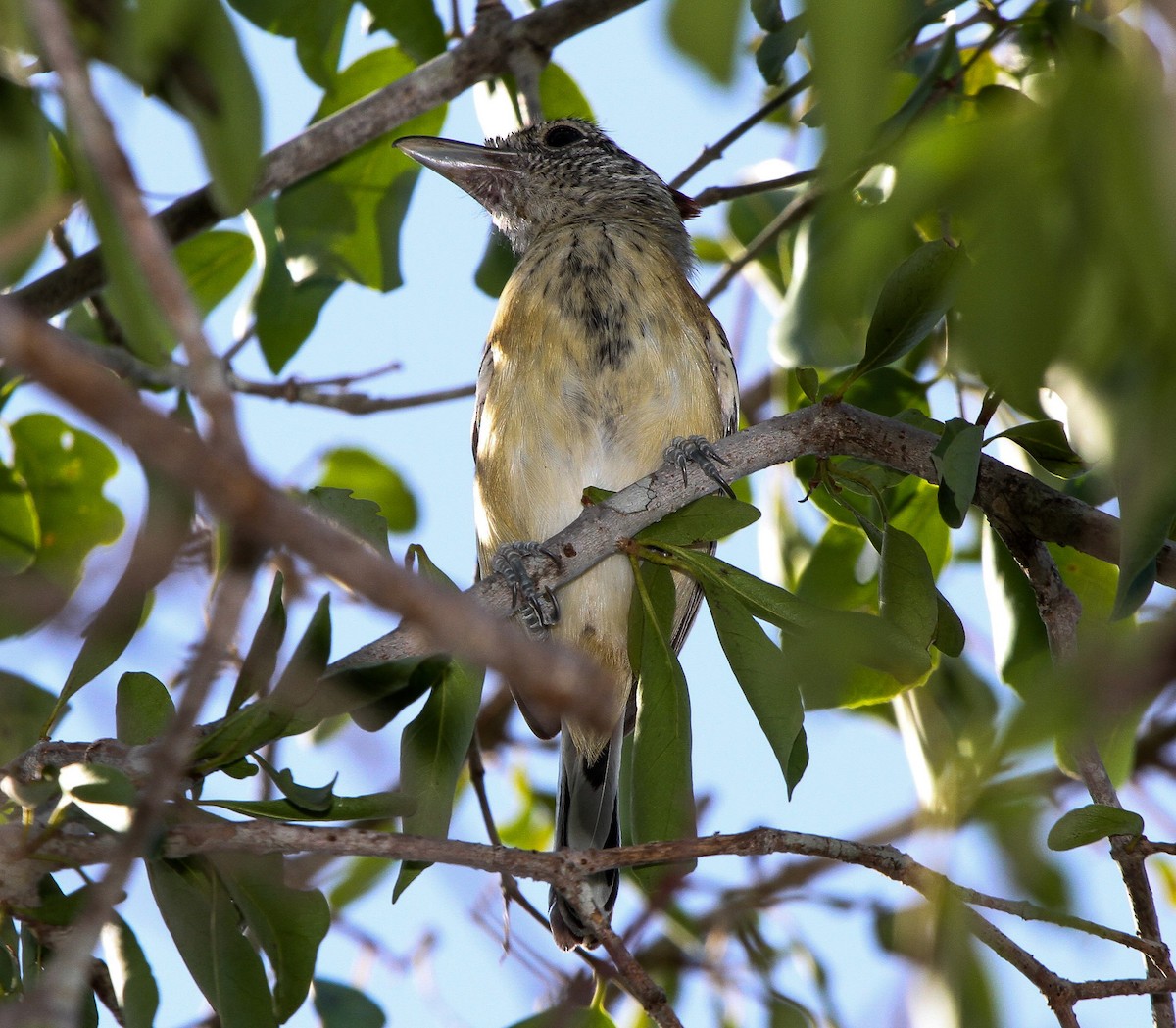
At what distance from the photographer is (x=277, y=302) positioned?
12.7 feet

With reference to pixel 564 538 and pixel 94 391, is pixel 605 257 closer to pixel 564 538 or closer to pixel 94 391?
pixel 564 538

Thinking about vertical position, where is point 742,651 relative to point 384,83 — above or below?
below

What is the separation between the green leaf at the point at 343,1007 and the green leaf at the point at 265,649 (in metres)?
0.91

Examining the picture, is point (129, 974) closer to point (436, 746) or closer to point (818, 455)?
point (436, 746)

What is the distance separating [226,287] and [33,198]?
8.52 ft

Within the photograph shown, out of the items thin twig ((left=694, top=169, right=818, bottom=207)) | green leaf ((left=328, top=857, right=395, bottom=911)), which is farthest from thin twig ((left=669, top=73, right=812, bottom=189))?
green leaf ((left=328, top=857, right=395, bottom=911))

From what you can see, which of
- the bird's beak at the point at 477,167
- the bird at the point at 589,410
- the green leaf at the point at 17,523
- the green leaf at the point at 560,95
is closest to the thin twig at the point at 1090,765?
the bird at the point at 589,410

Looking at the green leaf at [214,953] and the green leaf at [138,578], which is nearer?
the green leaf at [138,578]

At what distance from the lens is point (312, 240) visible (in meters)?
3.88

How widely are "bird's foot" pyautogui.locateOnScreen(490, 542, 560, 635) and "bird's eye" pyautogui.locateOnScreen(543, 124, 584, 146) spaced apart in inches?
89.4

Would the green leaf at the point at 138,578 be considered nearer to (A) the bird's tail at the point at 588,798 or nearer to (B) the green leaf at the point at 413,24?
(B) the green leaf at the point at 413,24

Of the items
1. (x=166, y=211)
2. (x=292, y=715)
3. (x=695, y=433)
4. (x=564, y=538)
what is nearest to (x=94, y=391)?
(x=292, y=715)

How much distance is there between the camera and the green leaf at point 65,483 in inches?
145

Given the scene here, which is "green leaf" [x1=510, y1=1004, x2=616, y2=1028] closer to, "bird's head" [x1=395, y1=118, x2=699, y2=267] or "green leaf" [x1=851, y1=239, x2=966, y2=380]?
"green leaf" [x1=851, y1=239, x2=966, y2=380]
